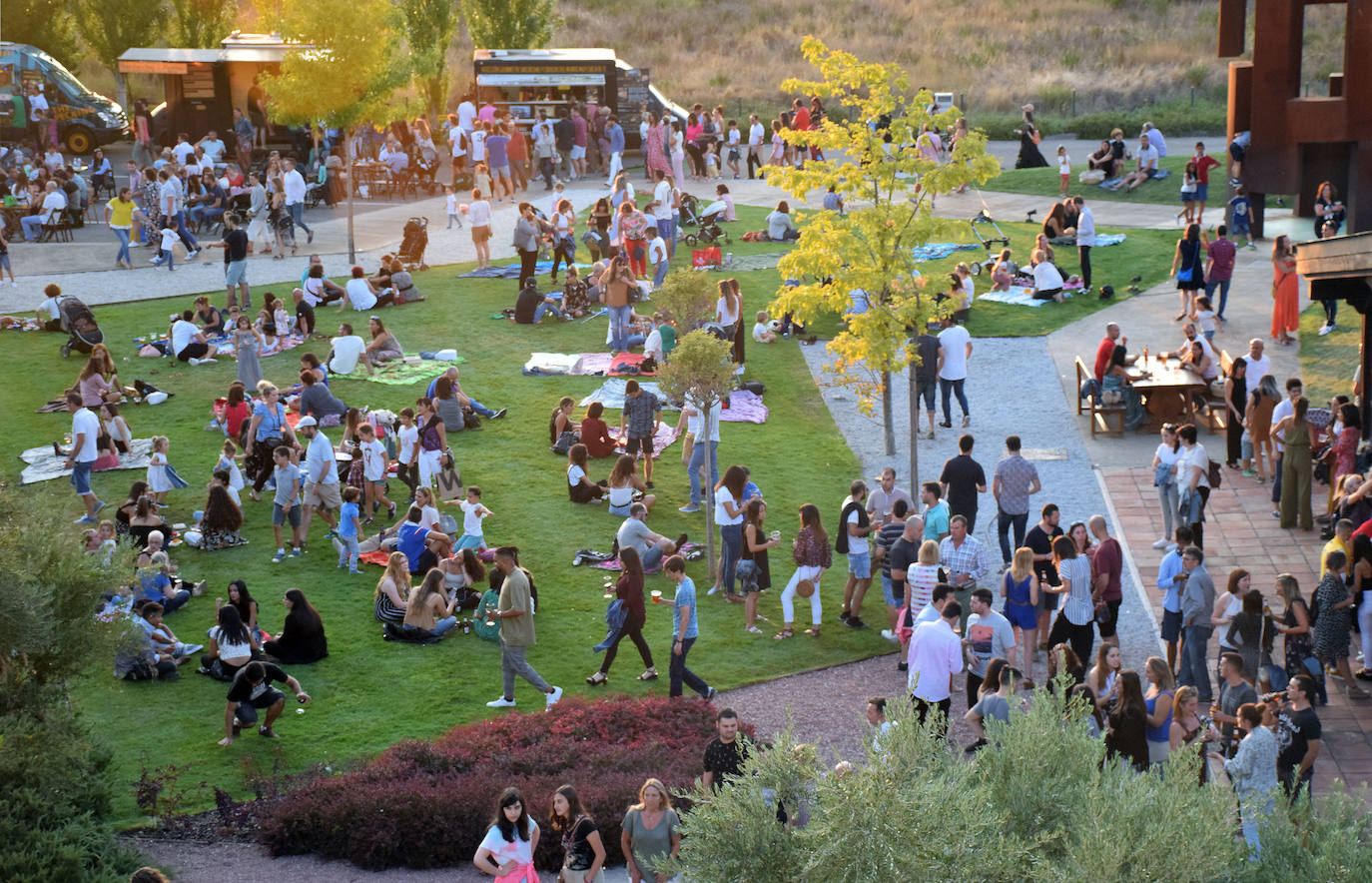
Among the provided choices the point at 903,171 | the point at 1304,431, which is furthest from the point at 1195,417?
the point at 903,171

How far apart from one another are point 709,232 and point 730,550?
592 inches

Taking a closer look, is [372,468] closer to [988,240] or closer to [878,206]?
[878,206]

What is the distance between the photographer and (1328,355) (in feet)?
69.1

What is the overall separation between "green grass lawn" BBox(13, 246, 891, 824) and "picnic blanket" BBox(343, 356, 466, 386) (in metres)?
0.23

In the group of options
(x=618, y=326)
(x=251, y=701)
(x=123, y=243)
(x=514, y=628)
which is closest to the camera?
(x=251, y=701)

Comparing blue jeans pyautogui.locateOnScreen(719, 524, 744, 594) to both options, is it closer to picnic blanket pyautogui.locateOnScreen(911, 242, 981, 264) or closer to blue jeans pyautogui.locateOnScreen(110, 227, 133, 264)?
picnic blanket pyautogui.locateOnScreen(911, 242, 981, 264)

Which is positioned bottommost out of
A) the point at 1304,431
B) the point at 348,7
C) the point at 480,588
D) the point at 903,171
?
the point at 480,588

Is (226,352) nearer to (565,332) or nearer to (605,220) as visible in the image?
(565,332)

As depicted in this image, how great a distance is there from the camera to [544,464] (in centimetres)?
1844

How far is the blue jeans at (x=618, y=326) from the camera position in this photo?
2239cm

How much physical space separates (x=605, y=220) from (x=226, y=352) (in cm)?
757

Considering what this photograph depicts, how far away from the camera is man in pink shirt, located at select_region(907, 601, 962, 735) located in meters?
11.3

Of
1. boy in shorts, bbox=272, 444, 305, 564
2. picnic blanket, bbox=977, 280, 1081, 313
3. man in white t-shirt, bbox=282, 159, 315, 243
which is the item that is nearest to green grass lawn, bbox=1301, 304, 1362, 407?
picnic blanket, bbox=977, 280, 1081, 313

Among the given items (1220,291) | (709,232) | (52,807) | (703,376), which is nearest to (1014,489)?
(703,376)
